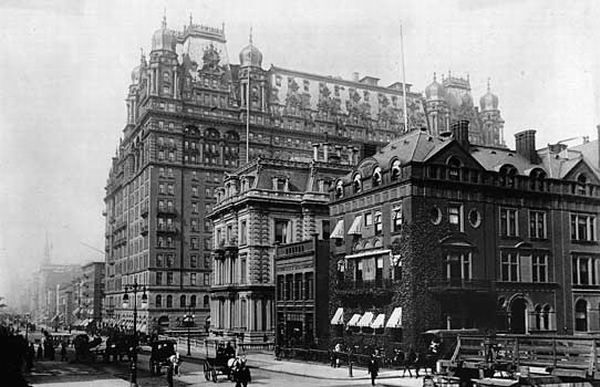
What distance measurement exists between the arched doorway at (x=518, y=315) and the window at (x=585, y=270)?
5412 millimetres

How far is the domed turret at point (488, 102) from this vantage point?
139 meters

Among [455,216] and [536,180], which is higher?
[536,180]

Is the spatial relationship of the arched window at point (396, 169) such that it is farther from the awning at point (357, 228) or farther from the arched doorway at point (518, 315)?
the arched doorway at point (518, 315)


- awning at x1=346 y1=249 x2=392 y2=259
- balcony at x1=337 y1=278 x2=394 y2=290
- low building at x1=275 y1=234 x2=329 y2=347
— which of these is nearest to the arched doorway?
balcony at x1=337 y1=278 x2=394 y2=290

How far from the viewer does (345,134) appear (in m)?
122

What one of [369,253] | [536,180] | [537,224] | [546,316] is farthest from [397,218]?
[546,316]

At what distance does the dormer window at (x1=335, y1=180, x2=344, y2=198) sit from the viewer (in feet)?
177

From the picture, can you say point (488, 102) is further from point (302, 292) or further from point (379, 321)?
point (379, 321)

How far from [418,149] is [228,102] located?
6779 cm

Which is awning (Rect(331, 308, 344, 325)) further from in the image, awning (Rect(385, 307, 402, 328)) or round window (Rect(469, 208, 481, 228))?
round window (Rect(469, 208, 481, 228))

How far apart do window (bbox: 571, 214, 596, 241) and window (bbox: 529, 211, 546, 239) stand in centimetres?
269

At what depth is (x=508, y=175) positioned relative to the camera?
49.5 m

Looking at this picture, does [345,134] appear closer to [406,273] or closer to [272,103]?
[272,103]

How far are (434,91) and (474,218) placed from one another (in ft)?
296
